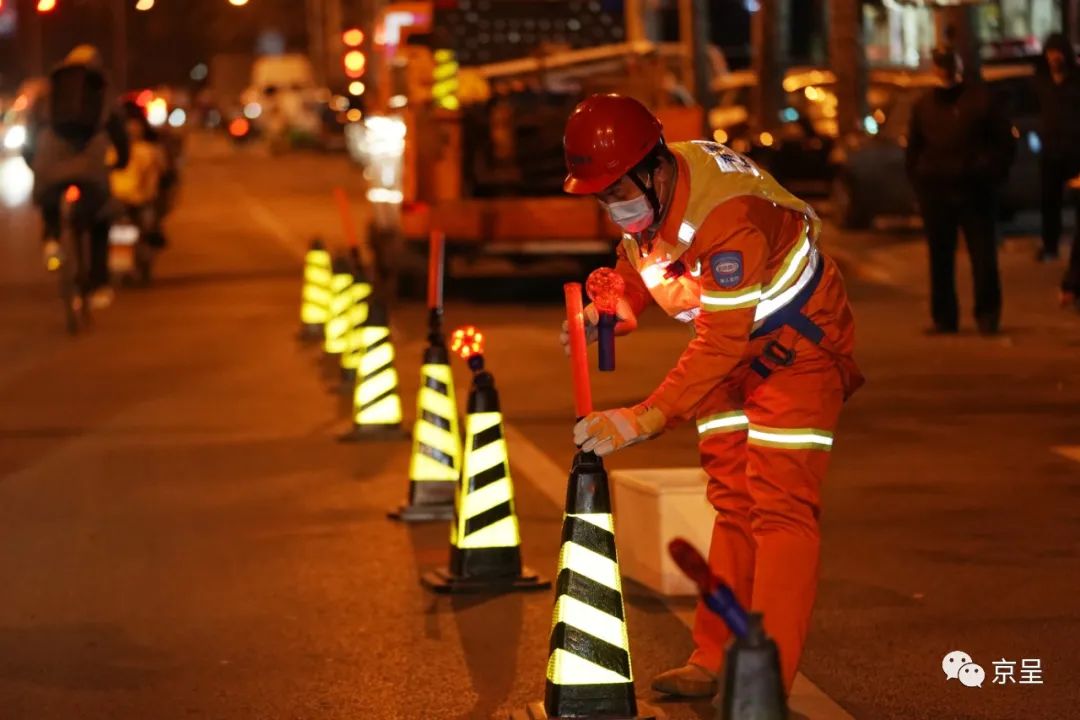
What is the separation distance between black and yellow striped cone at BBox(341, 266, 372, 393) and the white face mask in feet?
25.1

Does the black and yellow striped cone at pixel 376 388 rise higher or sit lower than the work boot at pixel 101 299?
higher

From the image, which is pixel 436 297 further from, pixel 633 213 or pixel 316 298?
pixel 316 298

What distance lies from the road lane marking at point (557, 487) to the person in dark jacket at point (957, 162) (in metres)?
3.94

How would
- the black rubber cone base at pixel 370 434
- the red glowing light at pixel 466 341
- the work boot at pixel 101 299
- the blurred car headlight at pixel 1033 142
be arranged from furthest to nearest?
the blurred car headlight at pixel 1033 142, the work boot at pixel 101 299, the black rubber cone base at pixel 370 434, the red glowing light at pixel 466 341

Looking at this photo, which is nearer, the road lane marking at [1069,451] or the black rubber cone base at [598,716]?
the black rubber cone base at [598,716]

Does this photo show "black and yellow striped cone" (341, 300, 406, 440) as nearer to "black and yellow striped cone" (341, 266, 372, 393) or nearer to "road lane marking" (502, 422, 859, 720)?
"road lane marking" (502, 422, 859, 720)

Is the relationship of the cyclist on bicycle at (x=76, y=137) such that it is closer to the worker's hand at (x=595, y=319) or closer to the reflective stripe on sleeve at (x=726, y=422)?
Answer: the worker's hand at (x=595, y=319)

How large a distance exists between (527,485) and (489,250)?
→ 30.4 feet

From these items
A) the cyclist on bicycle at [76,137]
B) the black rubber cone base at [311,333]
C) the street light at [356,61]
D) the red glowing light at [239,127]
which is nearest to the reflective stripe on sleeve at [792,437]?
the black rubber cone base at [311,333]

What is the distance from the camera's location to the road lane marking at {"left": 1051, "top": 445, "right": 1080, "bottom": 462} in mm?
10891

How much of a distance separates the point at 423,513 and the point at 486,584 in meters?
1.50

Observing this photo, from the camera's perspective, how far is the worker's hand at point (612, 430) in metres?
5.69

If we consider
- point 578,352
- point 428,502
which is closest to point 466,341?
point 578,352

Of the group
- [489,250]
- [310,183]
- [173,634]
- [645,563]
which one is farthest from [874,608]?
[310,183]
